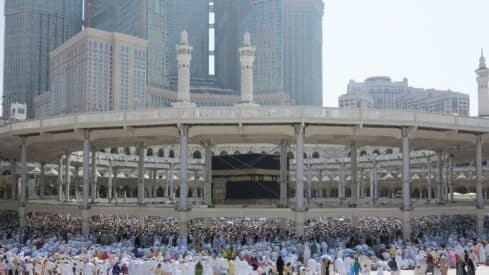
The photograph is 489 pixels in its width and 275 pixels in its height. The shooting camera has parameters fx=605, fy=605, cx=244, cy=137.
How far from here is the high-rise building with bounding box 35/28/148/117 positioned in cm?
13450

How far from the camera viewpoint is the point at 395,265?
24.0 meters

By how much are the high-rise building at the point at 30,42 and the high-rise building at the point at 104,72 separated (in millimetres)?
34215

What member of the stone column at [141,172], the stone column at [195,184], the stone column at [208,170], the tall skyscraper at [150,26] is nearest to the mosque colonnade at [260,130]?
the stone column at [208,170]

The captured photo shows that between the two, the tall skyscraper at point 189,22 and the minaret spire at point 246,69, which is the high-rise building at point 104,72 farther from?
the minaret spire at point 246,69

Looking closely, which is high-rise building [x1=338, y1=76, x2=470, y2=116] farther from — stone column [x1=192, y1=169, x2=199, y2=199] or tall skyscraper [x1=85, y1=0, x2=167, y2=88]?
stone column [x1=192, y1=169, x2=199, y2=199]

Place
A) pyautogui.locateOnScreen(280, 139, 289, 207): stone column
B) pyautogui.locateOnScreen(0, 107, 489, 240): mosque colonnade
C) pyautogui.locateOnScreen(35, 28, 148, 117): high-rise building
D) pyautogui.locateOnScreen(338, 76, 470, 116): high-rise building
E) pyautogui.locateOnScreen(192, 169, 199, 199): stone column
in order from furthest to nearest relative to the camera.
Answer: pyautogui.locateOnScreen(338, 76, 470, 116): high-rise building, pyautogui.locateOnScreen(35, 28, 148, 117): high-rise building, pyautogui.locateOnScreen(192, 169, 199, 199): stone column, pyautogui.locateOnScreen(280, 139, 289, 207): stone column, pyautogui.locateOnScreen(0, 107, 489, 240): mosque colonnade

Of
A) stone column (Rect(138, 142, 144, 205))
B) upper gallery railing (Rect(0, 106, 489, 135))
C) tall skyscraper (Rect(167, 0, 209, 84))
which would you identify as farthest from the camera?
tall skyscraper (Rect(167, 0, 209, 84))

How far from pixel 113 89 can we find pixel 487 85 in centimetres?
9968

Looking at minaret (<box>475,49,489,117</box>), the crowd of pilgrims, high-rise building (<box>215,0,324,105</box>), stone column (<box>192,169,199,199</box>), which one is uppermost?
high-rise building (<box>215,0,324,105</box>)

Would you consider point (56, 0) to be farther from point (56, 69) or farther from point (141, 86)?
point (141, 86)

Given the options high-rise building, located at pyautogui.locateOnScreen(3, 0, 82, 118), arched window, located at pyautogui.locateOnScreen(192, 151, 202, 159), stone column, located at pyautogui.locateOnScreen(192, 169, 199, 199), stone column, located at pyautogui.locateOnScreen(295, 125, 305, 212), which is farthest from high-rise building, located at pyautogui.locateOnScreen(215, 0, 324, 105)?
stone column, located at pyautogui.locateOnScreen(295, 125, 305, 212)

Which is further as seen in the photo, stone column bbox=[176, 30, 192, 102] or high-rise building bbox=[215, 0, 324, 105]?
high-rise building bbox=[215, 0, 324, 105]

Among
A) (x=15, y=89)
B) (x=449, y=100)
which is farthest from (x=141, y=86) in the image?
(x=449, y=100)

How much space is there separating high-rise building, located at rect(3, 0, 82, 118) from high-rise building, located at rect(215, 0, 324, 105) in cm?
4936
